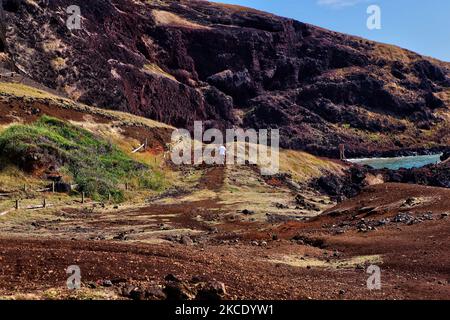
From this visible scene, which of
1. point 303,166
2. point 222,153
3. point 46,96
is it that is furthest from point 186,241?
point 303,166

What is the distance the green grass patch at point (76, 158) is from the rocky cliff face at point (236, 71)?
18.9 m

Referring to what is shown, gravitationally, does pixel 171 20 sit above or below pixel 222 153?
above

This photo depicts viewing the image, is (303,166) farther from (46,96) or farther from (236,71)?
(236,71)

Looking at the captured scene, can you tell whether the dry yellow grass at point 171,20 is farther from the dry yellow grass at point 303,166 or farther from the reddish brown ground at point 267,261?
the reddish brown ground at point 267,261

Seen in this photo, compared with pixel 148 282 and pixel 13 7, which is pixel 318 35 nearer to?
pixel 13 7

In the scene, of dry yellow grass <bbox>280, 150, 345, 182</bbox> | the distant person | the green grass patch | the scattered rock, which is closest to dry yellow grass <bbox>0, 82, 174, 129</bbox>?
A: the green grass patch

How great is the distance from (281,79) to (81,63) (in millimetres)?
48027

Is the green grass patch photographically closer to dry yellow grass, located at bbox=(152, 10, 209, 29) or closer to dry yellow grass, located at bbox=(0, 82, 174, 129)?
A: dry yellow grass, located at bbox=(0, 82, 174, 129)

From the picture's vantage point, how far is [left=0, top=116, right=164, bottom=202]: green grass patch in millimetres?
34188

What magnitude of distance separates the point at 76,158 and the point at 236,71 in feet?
207

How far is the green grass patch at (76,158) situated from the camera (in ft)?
112

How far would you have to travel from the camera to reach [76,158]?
123ft

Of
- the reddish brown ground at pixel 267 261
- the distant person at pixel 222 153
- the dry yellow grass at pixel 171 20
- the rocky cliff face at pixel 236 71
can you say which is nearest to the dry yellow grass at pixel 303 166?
the distant person at pixel 222 153

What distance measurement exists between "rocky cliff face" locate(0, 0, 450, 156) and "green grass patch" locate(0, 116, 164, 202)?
18.9 m
